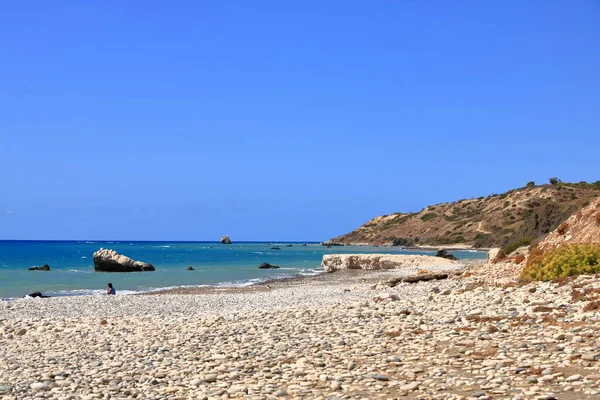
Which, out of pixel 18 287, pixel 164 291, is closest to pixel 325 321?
pixel 164 291

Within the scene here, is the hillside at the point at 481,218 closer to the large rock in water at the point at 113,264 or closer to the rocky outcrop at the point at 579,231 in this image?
the large rock in water at the point at 113,264

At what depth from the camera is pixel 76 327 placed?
18047 mm

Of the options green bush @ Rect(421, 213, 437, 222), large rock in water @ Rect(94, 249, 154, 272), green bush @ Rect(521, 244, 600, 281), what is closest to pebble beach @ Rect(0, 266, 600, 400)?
green bush @ Rect(521, 244, 600, 281)

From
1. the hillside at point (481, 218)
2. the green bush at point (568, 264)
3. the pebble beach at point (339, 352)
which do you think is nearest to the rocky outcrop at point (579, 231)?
the green bush at point (568, 264)

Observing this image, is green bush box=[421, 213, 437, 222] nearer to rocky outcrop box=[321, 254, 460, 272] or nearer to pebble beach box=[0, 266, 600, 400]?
rocky outcrop box=[321, 254, 460, 272]

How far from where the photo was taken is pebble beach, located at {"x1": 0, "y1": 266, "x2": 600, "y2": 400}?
9344mm

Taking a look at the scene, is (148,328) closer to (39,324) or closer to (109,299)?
(39,324)

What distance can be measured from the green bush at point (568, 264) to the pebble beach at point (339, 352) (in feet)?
4.92

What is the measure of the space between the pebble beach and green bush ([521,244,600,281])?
150 centimetres

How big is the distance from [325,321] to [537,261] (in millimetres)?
10222

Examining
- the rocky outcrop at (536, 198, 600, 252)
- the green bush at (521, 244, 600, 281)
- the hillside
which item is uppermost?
the hillside

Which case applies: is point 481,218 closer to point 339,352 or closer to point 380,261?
point 380,261

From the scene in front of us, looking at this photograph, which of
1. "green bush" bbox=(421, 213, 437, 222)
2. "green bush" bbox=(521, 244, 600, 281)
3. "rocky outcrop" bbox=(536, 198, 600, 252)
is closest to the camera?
"green bush" bbox=(521, 244, 600, 281)

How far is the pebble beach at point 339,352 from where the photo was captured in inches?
368
